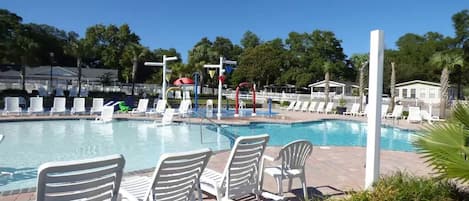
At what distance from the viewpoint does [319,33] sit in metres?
67.6

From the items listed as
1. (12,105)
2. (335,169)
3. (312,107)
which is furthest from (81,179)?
(312,107)

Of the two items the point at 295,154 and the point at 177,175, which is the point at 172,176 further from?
the point at 295,154

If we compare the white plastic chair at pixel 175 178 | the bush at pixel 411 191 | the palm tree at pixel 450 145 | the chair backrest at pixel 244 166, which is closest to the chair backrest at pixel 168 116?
the chair backrest at pixel 244 166

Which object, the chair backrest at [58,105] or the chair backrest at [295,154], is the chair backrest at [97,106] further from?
the chair backrest at [295,154]

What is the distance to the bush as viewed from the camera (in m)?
3.40

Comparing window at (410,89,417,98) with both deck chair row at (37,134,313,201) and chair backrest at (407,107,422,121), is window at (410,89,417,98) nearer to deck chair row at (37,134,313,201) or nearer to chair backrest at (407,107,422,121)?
chair backrest at (407,107,422,121)

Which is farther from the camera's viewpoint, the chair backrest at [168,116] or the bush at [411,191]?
the chair backrest at [168,116]

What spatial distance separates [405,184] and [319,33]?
6647 cm

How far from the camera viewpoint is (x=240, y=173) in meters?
4.26

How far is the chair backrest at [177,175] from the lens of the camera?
3.16 metres

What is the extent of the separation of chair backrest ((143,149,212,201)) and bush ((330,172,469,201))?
53.6 inches

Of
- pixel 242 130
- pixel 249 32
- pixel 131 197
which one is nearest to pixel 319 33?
pixel 249 32

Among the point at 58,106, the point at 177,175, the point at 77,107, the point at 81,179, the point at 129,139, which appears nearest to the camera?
the point at 81,179

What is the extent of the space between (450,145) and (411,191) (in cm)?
61
